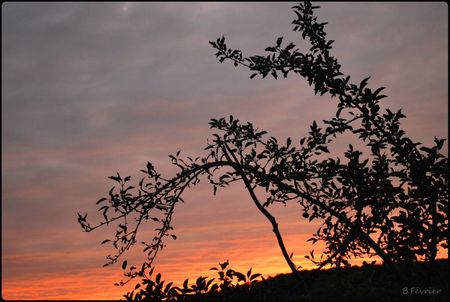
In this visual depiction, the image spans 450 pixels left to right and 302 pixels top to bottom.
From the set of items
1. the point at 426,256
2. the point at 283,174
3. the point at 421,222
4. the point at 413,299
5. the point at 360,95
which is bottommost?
the point at 413,299

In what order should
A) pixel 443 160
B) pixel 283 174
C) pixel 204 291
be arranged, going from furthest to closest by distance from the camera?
pixel 283 174
pixel 443 160
pixel 204 291

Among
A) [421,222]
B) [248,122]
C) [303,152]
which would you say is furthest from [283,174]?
[421,222]

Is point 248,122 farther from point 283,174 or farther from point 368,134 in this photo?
point 368,134

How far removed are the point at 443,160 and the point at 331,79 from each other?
8.09 feet

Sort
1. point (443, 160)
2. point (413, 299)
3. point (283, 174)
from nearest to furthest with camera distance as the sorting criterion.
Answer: point (413, 299), point (443, 160), point (283, 174)

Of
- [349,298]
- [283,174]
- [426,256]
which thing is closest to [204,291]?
[349,298]

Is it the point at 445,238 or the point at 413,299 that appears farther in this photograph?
the point at 445,238

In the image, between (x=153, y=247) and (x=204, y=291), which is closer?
(x=204, y=291)

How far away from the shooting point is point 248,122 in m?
9.55

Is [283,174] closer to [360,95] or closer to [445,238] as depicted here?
[360,95]

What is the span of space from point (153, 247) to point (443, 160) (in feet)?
17.9

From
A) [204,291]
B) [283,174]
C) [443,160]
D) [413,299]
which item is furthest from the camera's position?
[283,174]

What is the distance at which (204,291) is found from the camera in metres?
6.66

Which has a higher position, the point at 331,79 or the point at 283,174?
the point at 331,79
